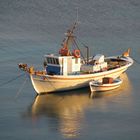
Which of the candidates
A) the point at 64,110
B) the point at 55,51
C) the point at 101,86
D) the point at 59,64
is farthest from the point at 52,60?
the point at 55,51

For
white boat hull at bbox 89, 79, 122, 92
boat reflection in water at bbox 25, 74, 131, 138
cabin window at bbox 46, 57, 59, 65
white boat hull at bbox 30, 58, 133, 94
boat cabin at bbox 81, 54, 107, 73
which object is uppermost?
cabin window at bbox 46, 57, 59, 65

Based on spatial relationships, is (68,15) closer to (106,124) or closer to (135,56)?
(135,56)

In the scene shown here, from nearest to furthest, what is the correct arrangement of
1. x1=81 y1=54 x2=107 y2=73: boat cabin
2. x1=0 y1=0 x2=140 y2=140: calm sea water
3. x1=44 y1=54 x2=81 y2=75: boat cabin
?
x1=0 y1=0 x2=140 y2=140: calm sea water < x1=44 y1=54 x2=81 y2=75: boat cabin < x1=81 y1=54 x2=107 y2=73: boat cabin

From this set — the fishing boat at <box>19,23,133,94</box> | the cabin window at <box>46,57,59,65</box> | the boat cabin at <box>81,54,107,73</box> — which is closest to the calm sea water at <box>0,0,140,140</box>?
the fishing boat at <box>19,23,133,94</box>

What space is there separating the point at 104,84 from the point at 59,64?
451cm

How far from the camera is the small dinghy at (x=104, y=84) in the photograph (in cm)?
6375

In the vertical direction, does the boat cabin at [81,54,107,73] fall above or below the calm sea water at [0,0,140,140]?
above

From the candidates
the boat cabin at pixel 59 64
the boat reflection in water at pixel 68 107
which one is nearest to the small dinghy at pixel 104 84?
the boat reflection in water at pixel 68 107

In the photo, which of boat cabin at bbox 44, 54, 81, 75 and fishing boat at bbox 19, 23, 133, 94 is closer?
fishing boat at bbox 19, 23, 133, 94

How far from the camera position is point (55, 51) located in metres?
78.2

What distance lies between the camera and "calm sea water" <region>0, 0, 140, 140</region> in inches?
2078

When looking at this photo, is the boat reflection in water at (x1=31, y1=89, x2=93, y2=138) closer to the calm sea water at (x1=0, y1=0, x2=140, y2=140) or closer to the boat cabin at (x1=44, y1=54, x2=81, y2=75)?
the calm sea water at (x1=0, y1=0, x2=140, y2=140)

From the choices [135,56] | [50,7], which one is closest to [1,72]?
[135,56]

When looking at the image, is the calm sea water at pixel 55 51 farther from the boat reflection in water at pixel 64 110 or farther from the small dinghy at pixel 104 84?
the small dinghy at pixel 104 84
